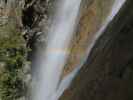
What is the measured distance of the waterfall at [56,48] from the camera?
1070 centimetres

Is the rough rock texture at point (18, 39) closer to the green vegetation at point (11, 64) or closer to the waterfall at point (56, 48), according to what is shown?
the green vegetation at point (11, 64)

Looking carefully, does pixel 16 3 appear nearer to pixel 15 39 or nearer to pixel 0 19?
pixel 0 19

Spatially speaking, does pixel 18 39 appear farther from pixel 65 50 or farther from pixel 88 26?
pixel 88 26

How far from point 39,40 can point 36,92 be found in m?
2.20

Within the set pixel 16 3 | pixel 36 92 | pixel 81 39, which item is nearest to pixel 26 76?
pixel 36 92

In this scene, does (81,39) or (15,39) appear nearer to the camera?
(81,39)

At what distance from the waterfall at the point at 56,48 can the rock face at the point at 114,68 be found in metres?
5.65

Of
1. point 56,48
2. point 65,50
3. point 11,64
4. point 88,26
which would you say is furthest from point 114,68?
point 56,48

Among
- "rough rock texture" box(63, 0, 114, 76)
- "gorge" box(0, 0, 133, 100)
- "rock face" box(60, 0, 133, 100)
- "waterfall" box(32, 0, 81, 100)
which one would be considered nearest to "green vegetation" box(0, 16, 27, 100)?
"gorge" box(0, 0, 133, 100)

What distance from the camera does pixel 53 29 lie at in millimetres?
12656

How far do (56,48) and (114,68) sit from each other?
26.5 feet

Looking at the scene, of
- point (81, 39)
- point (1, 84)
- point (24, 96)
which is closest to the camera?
point (81, 39)

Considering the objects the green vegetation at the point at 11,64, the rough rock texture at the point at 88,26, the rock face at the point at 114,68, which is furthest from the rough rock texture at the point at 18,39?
the rock face at the point at 114,68

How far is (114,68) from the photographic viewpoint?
12.5 feet
